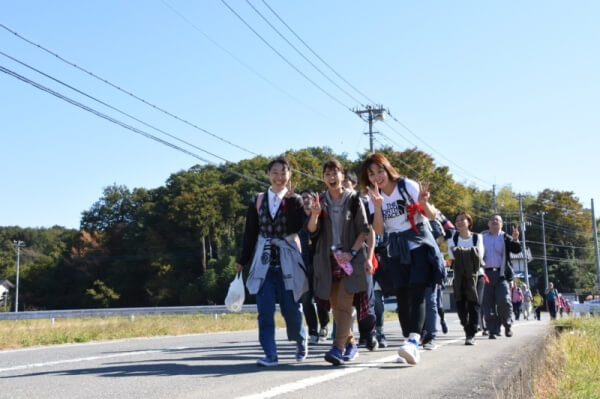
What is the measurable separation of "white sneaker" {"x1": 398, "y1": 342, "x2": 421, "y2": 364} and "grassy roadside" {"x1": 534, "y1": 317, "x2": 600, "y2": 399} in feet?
3.45

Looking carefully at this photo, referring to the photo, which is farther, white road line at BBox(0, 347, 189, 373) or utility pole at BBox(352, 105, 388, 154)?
utility pole at BBox(352, 105, 388, 154)

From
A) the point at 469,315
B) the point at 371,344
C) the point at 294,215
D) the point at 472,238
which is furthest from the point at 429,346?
the point at 294,215

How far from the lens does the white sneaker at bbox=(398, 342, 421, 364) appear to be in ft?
19.0

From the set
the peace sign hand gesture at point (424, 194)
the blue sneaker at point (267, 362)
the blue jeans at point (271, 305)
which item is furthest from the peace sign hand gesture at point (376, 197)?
the blue sneaker at point (267, 362)

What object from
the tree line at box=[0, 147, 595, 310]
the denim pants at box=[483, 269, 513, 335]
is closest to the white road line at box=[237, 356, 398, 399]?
the denim pants at box=[483, 269, 513, 335]

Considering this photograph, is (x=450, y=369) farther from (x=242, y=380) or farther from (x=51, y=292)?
(x=51, y=292)

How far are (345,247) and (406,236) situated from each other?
2.14ft

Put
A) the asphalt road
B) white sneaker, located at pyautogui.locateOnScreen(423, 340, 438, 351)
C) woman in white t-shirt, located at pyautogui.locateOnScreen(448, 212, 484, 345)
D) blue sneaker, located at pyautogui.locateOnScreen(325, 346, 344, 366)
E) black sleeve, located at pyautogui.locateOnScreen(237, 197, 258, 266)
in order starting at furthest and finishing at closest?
woman in white t-shirt, located at pyautogui.locateOnScreen(448, 212, 484, 345) → white sneaker, located at pyautogui.locateOnScreen(423, 340, 438, 351) → black sleeve, located at pyautogui.locateOnScreen(237, 197, 258, 266) → blue sneaker, located at pyautogui.locateOnScreen(325, 346, 344, 366) → the asphalt road

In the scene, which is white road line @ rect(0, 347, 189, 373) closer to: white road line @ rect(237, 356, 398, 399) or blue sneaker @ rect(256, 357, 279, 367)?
A: blue sneaker @ rect(256, 357, 279, 367)

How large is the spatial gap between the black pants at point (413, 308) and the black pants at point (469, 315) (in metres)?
2.85

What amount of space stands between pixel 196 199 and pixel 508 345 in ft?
190

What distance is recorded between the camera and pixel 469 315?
8945 mm

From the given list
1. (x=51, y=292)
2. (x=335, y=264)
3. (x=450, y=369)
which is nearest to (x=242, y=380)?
(x=335, y=264)

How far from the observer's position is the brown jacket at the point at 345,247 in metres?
5.98
